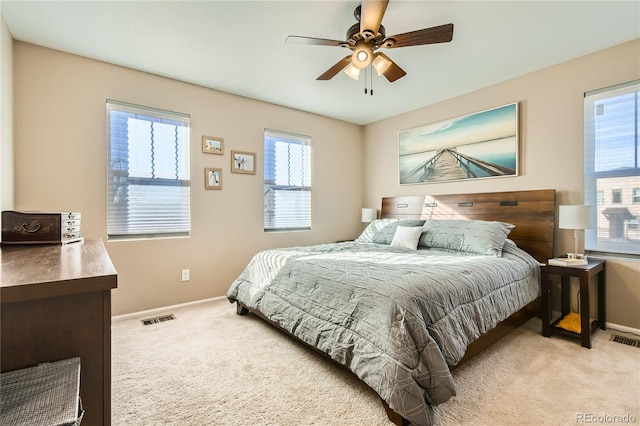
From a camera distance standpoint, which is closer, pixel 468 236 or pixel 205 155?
pixel 468 236

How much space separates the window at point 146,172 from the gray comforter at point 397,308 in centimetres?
135

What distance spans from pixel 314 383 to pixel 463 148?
320 centimetres

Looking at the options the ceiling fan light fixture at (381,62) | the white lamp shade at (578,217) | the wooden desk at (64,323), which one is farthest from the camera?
the white lamp shade at (578,217)

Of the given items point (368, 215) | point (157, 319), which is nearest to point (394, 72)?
point (368, 215)

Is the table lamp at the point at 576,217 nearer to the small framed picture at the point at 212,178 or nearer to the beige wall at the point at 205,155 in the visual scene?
the beige wall at the point at 205,155

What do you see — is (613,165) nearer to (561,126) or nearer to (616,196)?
(616,196)

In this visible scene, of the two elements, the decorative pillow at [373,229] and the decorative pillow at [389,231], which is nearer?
the decorative pillow at [389,231]

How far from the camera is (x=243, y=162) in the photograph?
3.79 m

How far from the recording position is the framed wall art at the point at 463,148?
3359mm

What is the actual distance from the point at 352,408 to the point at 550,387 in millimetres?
1266

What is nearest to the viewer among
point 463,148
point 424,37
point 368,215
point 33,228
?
point 33,228

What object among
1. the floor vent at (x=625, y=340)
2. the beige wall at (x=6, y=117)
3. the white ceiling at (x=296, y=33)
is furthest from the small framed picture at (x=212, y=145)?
Result: the floor vent at (x=625, y=340)

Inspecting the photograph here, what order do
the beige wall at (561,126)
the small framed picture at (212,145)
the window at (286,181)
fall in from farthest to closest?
the window at (286,181) < the small framed picture at (212,145) < the beige wall at (561,126)

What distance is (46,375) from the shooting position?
0.74 meters
